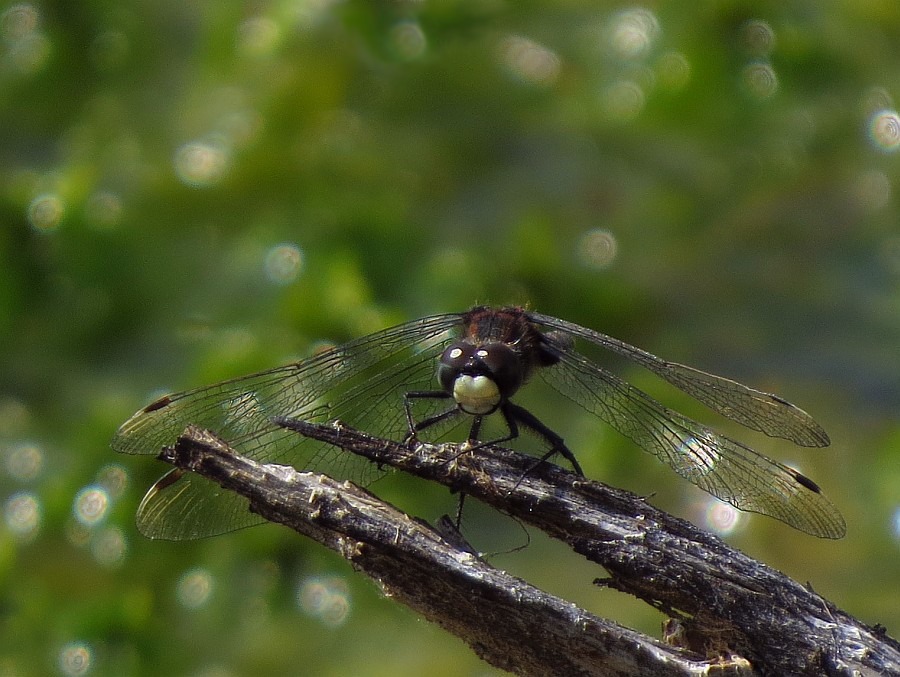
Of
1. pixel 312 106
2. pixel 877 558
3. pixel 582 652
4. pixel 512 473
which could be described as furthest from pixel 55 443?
pixel 877 558

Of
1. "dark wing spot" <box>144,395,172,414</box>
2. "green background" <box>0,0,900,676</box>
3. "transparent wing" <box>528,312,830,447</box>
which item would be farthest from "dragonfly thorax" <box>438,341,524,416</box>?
"green background" <box>0,0,900,676</box>

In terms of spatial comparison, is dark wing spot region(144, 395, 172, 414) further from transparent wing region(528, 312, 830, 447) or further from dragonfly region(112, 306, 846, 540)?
transparent wing region(528, 312, 830, 447)

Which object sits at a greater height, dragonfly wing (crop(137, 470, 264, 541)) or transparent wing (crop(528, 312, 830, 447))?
transparent wing (crop(528, 312, 830, 447))

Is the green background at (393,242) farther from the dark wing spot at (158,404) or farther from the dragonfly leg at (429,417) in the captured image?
the dark wing spot at (158,404)

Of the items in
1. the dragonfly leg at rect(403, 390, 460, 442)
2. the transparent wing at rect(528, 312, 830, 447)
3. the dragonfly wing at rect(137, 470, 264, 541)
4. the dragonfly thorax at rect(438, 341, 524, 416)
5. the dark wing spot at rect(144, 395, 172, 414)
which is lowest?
the dragonfly wing at rect(137, 470, 264, 541)

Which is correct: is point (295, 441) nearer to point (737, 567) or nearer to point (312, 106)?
point (737, 567)

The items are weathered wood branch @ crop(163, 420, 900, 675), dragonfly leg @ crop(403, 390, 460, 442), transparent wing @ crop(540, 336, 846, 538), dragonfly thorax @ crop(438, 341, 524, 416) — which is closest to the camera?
weathered wood branch @ crop(163, 420, 900, 675)
